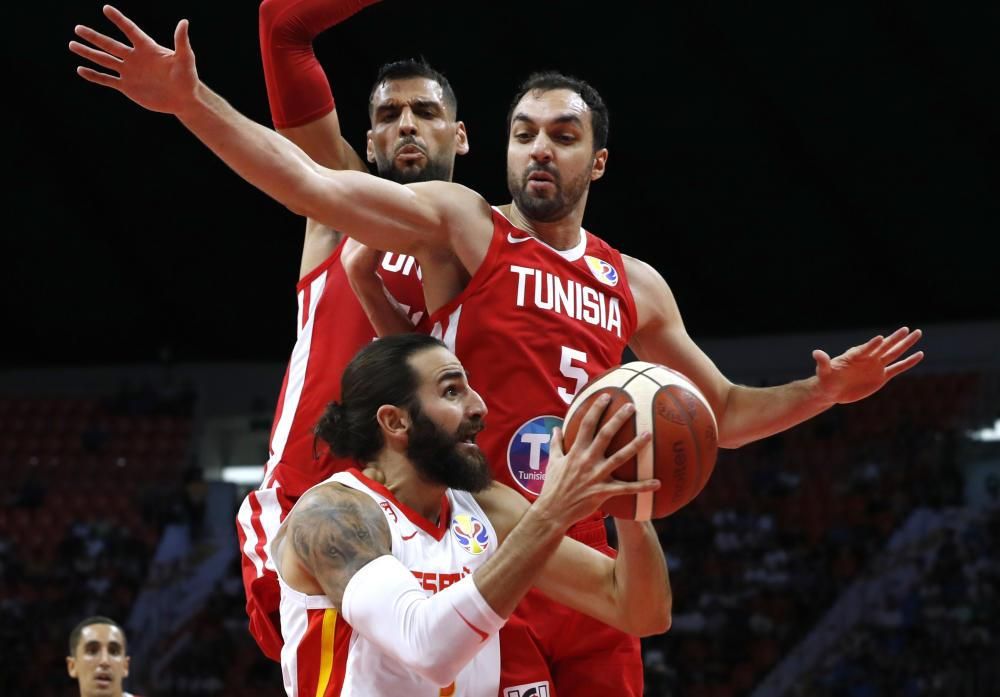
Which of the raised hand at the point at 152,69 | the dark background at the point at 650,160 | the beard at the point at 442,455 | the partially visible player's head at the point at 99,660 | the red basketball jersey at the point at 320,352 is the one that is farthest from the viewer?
the dark background at the point at 650,160

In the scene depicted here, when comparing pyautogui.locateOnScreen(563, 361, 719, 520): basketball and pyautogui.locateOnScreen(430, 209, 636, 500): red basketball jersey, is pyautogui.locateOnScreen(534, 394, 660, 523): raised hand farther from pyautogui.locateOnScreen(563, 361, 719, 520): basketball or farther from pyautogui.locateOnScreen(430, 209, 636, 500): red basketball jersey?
pyautogui.locateOnScreen(430, 209, 636, 500): red basketball jersey

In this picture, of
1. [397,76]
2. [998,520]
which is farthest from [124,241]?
[397,76]

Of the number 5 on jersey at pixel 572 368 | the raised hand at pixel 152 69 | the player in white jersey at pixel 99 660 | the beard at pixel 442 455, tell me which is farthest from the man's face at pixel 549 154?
the player in white jersey at pixel 99 660

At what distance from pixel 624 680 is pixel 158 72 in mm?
2218

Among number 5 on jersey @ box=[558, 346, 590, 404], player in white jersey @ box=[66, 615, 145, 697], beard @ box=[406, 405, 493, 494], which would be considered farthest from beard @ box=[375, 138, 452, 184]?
player in white jersey @ box=[66, 615, 145, 697]

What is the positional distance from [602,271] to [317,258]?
1.05 metres

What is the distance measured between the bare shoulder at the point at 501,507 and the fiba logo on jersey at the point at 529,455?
162mm

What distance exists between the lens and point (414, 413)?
3721 millimetres

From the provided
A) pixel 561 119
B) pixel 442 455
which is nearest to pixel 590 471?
pixel 442 455

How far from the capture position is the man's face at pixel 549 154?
453 cm

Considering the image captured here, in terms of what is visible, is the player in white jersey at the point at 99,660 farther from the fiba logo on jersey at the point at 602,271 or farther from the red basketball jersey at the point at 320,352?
the fiba logo on jersey at the point at 602,271

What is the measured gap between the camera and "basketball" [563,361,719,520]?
325 cm

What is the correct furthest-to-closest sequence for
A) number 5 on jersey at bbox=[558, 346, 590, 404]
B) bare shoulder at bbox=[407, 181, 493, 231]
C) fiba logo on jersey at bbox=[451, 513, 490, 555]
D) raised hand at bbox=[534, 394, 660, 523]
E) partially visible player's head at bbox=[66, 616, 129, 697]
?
partially visible player's head at bbox=[66, 616, 129, 697] → number 5 on jersey at bbox=[558, 346, 590, 404] → bare shoulder at bbox=[407, 181, 493, 231] → fiba logo on jersey at bbox=[451, 513, 490, 555] → raised hand at bbox=[534, 394, 660, 523]

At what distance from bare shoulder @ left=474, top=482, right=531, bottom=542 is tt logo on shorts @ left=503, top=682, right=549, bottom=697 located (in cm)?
45
